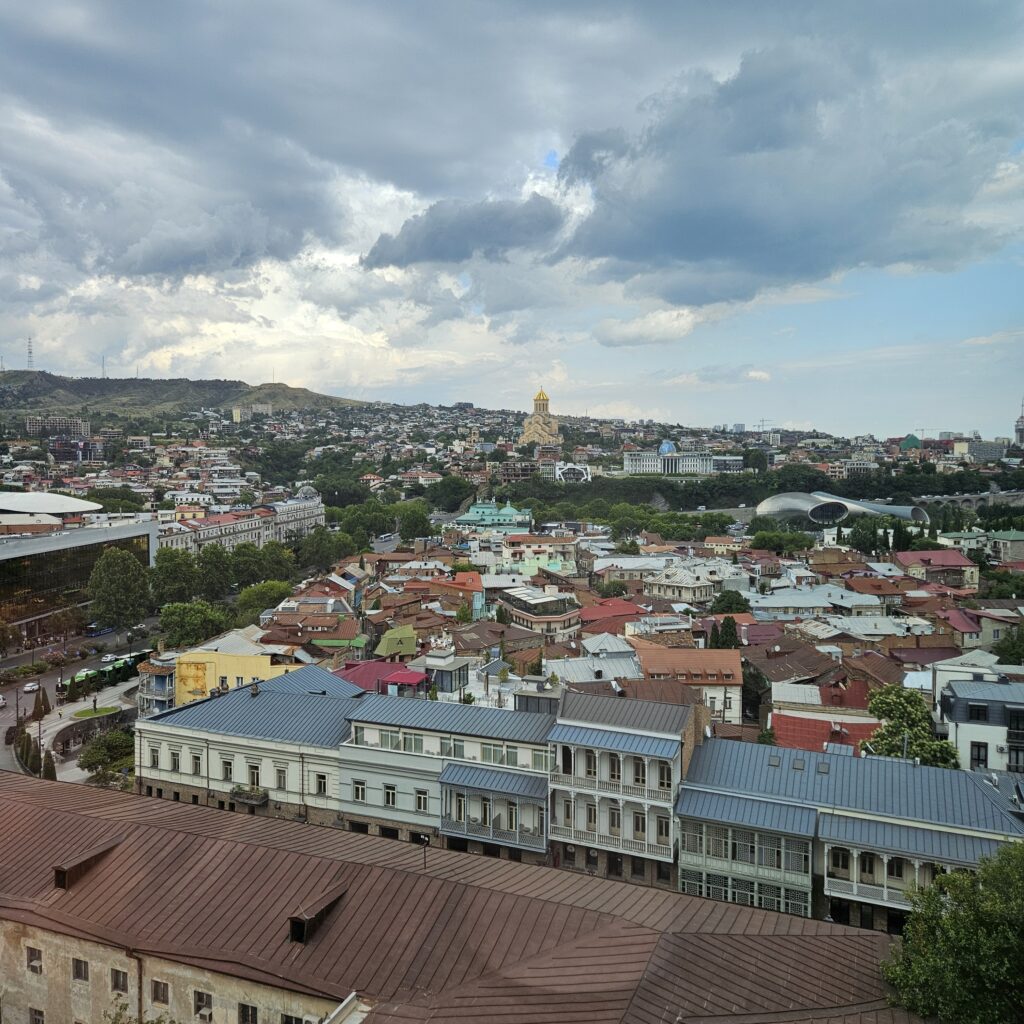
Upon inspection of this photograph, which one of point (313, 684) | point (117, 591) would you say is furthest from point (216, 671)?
point (117, 591)

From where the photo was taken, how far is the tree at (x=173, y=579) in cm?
6794

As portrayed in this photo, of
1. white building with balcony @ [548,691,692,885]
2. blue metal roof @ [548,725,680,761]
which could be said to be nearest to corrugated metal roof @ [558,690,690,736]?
white building with balcony @ [548,691,692,885]

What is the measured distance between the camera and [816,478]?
159875 millimetres

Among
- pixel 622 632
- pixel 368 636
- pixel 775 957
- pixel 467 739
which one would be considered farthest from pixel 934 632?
pixel 775 957

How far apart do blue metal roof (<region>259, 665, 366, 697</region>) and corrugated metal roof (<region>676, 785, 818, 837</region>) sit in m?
12.6

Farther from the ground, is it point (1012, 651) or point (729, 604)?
point (1012, 651)

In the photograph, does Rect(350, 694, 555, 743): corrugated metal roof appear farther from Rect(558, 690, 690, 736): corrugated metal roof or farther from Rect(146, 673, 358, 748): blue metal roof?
Rect(146, 673, 358, 748): blue metal roof

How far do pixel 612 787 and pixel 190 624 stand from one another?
128 feet

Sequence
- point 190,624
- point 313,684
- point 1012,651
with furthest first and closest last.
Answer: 1. point 190,624
2. point 1012,651
3. point 313,684

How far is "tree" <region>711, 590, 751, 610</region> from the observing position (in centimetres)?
6078

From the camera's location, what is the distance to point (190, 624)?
53.9 m

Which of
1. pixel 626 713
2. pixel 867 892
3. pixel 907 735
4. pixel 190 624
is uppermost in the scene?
pixel 626 713

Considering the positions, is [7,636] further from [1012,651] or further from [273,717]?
[1012,651]

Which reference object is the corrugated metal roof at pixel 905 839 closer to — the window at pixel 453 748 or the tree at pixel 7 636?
the window at pixel 453 748
